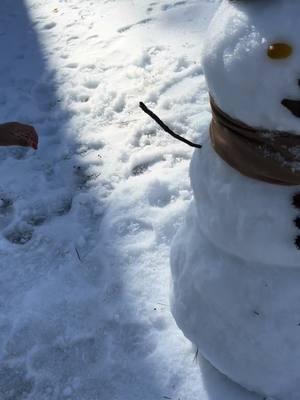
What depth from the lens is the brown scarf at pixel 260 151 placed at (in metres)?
1.09

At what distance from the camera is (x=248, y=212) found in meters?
1.17

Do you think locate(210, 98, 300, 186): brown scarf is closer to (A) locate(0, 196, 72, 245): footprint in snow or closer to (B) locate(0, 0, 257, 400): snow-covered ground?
(B) locate(0, 0, 257, 400): snow-covered ground

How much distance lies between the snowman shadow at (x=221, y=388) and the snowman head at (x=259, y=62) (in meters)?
0.84

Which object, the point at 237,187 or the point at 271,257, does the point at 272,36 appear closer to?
the point at 237,187

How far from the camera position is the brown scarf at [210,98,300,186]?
1.09 meters

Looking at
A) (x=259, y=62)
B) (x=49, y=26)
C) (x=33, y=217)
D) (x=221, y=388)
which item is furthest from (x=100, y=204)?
(x=49, y=26)

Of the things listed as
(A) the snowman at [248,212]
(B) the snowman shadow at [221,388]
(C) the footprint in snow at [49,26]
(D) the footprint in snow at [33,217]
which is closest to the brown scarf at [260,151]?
(A) the snowman at [248,212]

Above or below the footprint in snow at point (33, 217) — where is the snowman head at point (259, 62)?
above

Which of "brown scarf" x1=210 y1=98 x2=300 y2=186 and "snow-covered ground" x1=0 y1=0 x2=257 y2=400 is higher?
"brown scarf" x1=210 y1=98 x2=300 y2=186

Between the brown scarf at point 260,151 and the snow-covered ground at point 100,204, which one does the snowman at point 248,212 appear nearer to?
the brown scarf at point 260,151

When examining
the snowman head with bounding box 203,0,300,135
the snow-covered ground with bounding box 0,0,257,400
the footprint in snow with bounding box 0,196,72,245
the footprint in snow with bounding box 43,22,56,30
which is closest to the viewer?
the snowman head with bounding box 203,0,300,135

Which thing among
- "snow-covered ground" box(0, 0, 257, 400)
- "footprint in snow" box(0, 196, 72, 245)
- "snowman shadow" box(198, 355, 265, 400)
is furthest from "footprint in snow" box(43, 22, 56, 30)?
"snowman shadow" box(198, 355, 265, 400)

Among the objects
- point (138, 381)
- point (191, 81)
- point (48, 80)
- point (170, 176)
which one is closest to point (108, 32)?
point (48, 80)

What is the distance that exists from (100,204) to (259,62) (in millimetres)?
1373
